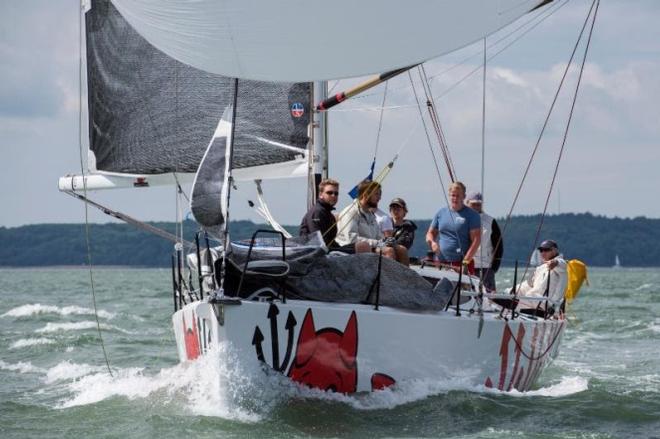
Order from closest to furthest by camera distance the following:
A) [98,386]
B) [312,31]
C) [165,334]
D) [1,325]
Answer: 1. [312,31]
2. [98,386]
3. [165,334]
4. [1,325]

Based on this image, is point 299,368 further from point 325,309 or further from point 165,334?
point 165,334

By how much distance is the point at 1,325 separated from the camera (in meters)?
22.1

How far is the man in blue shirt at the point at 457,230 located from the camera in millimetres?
10875

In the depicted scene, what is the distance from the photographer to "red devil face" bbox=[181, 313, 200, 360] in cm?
917

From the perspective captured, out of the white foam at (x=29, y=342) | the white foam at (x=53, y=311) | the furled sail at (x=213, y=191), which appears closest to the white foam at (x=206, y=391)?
the furled sail at (x=213, y=191)

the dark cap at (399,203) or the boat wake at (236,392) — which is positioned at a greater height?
the dark cap at (399,203)

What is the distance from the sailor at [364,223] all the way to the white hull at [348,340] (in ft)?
2.83

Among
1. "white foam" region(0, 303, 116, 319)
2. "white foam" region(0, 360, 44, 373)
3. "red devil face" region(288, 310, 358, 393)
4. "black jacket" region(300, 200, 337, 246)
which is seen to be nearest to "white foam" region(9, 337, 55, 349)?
"white foam" region(0, 360, 44, 373)

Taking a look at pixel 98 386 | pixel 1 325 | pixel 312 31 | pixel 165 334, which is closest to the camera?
pixel 312 31

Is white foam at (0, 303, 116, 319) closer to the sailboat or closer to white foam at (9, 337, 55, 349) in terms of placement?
white foam at (9, 337, 55, 349)

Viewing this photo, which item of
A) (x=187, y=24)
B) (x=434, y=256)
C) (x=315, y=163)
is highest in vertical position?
(x=187, y=24)

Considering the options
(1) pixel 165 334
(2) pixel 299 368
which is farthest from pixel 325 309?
(1) pixel 165 334

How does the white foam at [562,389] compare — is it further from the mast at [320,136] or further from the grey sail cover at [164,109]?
the grey sail cover at [164,109]

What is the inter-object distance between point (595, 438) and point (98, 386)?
4928 millimetres
